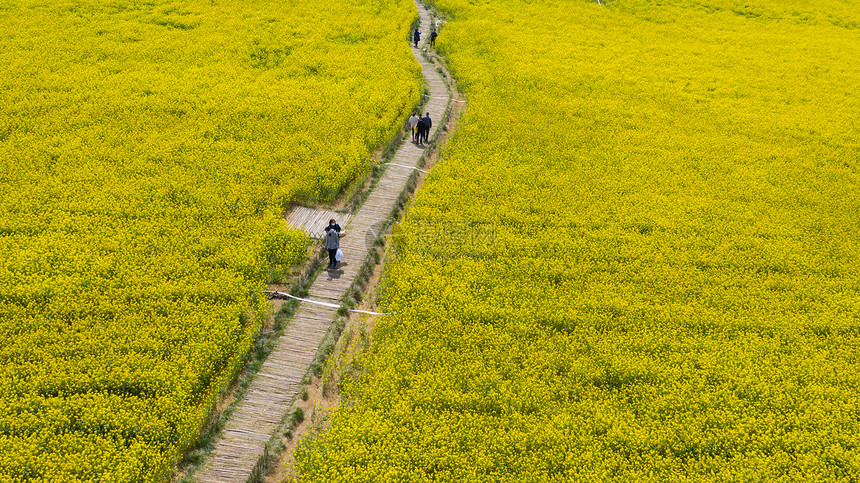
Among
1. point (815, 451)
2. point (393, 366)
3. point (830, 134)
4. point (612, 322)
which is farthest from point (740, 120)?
point (393, 366)

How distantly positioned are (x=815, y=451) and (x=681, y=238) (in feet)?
27.1

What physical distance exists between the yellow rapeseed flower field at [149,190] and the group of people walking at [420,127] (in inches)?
39.6

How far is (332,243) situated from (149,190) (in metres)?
7.32

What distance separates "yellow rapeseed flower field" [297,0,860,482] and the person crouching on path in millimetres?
1851

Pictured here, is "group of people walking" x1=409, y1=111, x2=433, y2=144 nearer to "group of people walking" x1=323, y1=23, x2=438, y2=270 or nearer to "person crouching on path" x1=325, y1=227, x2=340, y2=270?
"group of people walking" x1=323, y1=23, x2=438, y2=270

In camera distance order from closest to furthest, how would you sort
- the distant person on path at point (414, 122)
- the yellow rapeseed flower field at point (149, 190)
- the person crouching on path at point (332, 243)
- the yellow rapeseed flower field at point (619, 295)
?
the yellow rapeseed flower field at point (149, 190), the yellow rapeseed flower field at point (619, 295), the person crouching on path at point (332, 243), the distant person on path at point (414, 122)

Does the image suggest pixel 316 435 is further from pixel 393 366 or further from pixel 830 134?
pixel 830 134

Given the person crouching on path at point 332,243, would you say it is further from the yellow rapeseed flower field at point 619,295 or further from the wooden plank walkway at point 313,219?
the yellow rapeseed flower field at point 619,295

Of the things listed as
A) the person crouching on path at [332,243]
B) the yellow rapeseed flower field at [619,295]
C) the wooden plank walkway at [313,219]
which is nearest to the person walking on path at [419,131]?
the yellow rapeseed flower field at [619,295]

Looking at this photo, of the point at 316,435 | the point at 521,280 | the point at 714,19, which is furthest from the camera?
the point at 714,19

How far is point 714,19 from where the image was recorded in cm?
4234

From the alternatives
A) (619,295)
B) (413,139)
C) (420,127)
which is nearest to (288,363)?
(619,295)

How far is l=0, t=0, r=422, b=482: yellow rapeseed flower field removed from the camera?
11.6 metres

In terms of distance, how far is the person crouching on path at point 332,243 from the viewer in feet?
53.0
